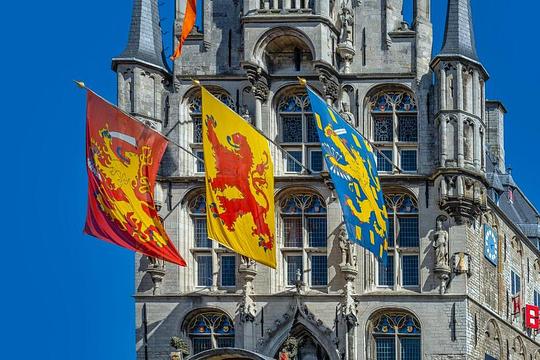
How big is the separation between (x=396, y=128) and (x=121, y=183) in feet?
36.8

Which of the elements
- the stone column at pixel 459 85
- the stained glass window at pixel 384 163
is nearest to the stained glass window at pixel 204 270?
the stained glass window at pixel 384 163

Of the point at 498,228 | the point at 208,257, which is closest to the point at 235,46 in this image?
the point at 208,257

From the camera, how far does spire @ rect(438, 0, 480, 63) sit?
60906 mm

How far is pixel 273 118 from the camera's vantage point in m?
61.9

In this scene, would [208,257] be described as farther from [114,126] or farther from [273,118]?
[114,126]

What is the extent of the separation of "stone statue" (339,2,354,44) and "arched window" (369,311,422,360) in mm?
8948

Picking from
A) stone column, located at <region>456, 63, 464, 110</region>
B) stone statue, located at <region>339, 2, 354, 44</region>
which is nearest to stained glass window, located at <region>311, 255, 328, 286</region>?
stone column, located at <region>456, 63, 464, 110</region>

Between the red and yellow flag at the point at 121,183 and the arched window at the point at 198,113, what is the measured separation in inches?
261

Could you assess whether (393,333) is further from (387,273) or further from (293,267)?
(293,267)

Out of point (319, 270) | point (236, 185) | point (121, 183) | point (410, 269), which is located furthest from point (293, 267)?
point (121, 183)

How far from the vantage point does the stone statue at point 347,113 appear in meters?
60.7

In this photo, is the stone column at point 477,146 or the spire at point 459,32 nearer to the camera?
the stone column at point 477,146

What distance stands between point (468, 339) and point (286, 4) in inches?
476

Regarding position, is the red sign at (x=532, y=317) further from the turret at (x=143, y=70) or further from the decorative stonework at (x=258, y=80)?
the turret at (x=143, y=70)
